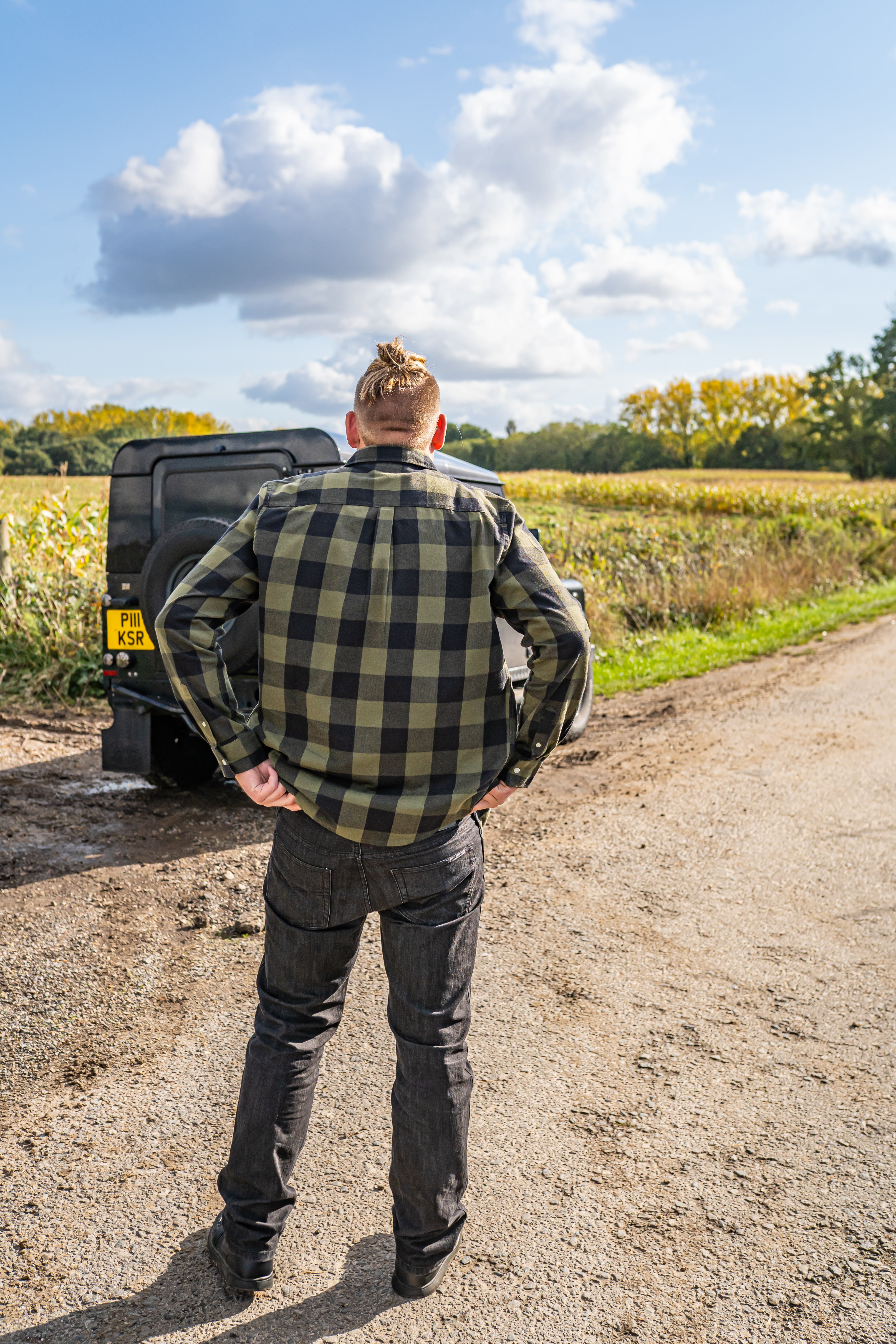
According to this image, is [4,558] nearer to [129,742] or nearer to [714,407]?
[129,742]

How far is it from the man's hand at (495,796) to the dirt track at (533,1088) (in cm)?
107

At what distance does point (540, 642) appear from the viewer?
6.73ft

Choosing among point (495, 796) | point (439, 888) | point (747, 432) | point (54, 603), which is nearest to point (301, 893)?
point (439, 888)

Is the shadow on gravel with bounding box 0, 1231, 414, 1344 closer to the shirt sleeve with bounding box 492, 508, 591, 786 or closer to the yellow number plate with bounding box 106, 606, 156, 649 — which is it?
the shirt sleeve with bounding box 492, 508, 591, 786

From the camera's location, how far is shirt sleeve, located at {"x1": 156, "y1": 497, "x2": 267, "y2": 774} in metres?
1.99

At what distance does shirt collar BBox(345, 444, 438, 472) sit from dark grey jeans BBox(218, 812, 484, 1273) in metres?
0.77

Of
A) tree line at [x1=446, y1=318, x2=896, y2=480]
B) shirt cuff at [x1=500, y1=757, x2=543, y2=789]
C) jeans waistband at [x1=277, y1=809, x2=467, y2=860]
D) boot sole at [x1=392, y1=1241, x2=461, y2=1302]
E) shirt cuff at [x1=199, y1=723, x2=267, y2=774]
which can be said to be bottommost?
boot sole at [x1=392, y1=1241, x2=461, y2=1302]

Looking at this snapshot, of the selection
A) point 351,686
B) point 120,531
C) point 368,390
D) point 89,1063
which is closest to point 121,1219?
point 89,1063

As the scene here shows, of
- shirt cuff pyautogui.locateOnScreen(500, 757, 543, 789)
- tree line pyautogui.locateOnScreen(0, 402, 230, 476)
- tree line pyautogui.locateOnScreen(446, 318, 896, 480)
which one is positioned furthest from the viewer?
tree line pyautogui.locateOnScreen(446, 318, 896, 480)

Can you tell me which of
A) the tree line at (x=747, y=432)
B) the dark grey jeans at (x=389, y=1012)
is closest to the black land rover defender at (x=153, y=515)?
the dark grey jeans at (x=389, y=1012)

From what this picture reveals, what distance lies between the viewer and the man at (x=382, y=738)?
76.1 inches

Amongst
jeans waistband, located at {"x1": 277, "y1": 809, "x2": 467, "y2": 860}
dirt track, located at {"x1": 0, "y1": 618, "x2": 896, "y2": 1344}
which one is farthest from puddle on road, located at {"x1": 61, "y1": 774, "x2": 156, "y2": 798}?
jeans waistband, located at {"x1": 277, "y1": 809, "x2": 467, "y2": 860}

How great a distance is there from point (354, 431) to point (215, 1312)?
195 centimetres

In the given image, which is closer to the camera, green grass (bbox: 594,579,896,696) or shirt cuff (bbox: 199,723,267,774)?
shirt cuff (bbox: 199,723,267,774)
